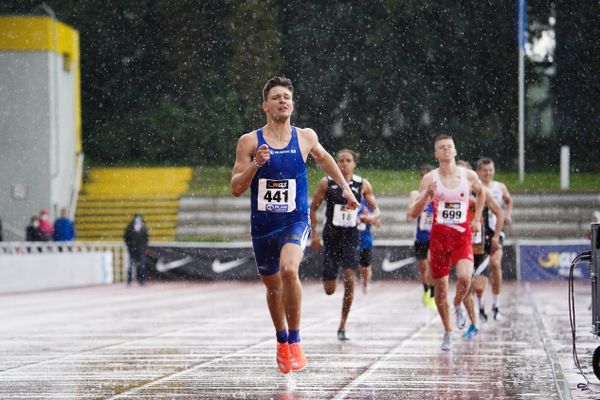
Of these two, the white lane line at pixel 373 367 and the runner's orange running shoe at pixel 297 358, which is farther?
the runner's orange running shoe at pixel 297 358

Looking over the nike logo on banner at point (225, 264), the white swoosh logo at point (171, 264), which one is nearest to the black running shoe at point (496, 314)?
the nike logo on banner at point (225, 264)

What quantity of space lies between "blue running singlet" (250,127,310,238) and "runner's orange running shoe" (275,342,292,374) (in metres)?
0.85

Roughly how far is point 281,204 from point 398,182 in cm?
3798

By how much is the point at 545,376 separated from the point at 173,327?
7065mm

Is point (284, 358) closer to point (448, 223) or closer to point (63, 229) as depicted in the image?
point (448, 223)

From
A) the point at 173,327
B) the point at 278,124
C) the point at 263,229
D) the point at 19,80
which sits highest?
the point at 19,80

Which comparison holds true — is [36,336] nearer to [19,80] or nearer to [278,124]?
[278,124]

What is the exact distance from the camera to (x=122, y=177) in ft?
153

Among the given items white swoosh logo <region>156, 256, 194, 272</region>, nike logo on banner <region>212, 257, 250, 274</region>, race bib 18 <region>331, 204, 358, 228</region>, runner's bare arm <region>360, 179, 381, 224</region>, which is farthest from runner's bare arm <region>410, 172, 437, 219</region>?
white swoosh logo <region>156, 256, 194, 272</region>

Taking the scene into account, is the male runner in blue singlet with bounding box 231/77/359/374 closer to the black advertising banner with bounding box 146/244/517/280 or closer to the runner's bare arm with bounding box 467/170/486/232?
the runner's bare arm with bounding box 467/170/486/232

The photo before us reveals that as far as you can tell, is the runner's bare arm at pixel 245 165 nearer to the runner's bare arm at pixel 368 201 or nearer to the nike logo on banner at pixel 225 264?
the runner's bare arm at pixel 368 201

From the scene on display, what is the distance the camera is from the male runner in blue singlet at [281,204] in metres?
9.20

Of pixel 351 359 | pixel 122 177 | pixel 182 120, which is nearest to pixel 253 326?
pixel 351 359

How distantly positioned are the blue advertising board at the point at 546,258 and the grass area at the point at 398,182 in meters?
10.6
